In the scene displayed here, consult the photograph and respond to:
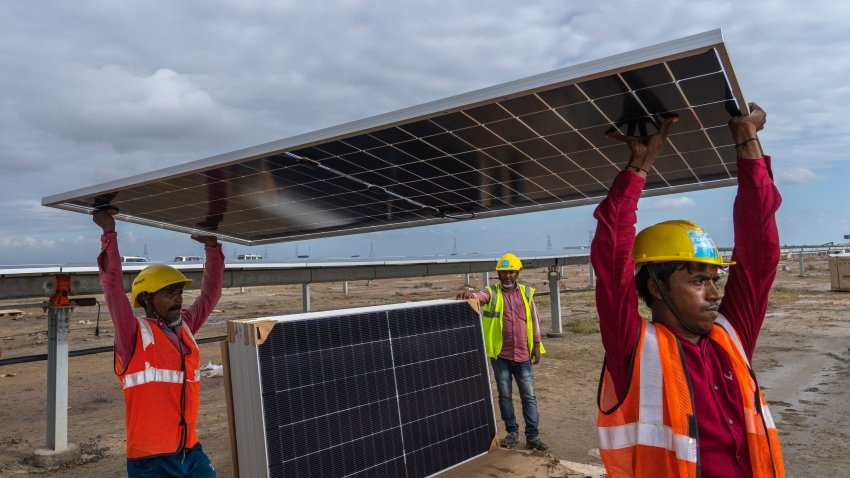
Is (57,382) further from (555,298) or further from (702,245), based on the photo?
(555,298)

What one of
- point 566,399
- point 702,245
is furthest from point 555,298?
point 702,245

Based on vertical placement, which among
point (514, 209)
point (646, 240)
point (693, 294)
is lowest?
point (693, 294)

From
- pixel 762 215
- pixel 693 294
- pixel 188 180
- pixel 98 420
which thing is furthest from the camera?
pixel 98 420

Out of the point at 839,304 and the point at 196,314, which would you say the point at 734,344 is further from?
the point at 839,304

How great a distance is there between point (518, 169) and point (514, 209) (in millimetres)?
2004

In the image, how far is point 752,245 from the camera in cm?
289

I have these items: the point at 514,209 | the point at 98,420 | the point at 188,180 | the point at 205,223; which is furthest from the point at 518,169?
the point at 98,420

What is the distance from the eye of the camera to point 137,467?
4613 millimetres

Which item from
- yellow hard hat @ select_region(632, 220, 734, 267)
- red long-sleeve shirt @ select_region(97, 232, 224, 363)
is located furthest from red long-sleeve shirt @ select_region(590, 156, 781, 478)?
red long-sleeve shirt @ select_region(97, 232, 224, 363)

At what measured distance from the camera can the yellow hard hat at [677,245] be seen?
2.68 metres

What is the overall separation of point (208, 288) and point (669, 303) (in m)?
4.80

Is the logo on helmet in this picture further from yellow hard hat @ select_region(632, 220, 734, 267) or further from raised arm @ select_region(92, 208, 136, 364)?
raised arm @ select_region(92, 208, 136, 364)

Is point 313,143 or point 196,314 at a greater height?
point 313,143

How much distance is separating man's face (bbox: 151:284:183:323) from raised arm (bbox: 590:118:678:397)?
13.0 ft
